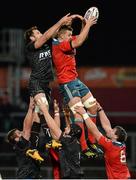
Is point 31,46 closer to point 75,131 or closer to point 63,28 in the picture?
point 63,28

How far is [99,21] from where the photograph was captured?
2333 cm

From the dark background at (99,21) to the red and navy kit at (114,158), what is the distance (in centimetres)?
1195

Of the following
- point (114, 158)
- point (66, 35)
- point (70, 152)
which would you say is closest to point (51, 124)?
point (70, 152)

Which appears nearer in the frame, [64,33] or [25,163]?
[25,163]

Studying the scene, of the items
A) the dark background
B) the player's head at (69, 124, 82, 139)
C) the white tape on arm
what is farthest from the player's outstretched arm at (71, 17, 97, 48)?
the dark background

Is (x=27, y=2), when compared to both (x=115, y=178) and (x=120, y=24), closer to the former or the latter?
(x=120, y=24)

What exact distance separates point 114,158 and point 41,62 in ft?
7.02

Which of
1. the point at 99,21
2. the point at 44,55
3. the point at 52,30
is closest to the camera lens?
the point at 52,30

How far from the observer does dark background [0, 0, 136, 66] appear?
2280 centimetres

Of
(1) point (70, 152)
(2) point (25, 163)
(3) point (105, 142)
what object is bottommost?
(2) point (25, 163)

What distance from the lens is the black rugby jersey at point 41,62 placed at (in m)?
11.5

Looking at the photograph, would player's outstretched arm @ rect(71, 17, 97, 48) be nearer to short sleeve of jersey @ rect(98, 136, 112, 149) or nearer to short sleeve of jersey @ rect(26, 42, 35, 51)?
short sleeve of jersey @ rect(26, 42, 35, 51)

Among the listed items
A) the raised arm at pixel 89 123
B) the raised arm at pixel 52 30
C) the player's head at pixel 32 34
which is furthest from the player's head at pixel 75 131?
the player's head at pixel 32 34

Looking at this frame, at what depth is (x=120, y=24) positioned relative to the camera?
2334 centimetres
